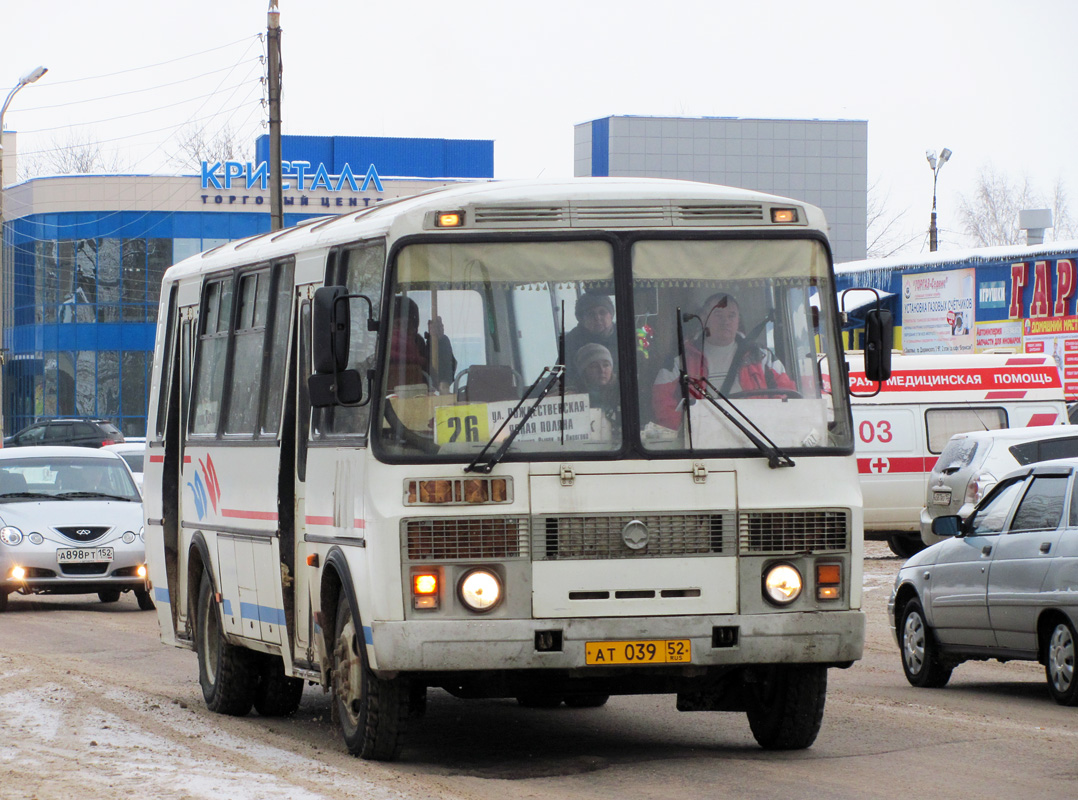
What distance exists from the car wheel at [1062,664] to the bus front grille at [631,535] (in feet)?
12.3

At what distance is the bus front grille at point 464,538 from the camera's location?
846 centimetres

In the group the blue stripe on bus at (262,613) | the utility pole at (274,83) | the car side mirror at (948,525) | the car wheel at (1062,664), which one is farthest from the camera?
the utility pole at (274,83)

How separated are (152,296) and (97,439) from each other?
16284 mm

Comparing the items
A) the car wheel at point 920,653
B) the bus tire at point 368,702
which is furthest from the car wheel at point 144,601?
the bus tire at point 368,702

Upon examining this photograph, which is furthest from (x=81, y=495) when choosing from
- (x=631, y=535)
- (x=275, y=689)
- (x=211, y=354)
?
(x=631, y=535)

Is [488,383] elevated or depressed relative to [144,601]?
elevated

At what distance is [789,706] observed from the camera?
938cm

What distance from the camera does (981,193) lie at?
97875mm

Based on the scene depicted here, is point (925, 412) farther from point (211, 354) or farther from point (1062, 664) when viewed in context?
point (211, 354)

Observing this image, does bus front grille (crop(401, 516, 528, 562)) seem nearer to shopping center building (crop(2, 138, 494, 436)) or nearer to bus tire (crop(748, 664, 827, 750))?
bus tire (crop(748, 664, 827, 750))

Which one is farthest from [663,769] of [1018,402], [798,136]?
[798,136]

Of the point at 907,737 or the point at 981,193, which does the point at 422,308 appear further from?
the point at 981,193

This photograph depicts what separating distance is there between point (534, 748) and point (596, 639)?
1.53 metres

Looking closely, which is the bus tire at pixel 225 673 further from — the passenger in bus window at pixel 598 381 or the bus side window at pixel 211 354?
the passenger in bus window at pixel 598 381
